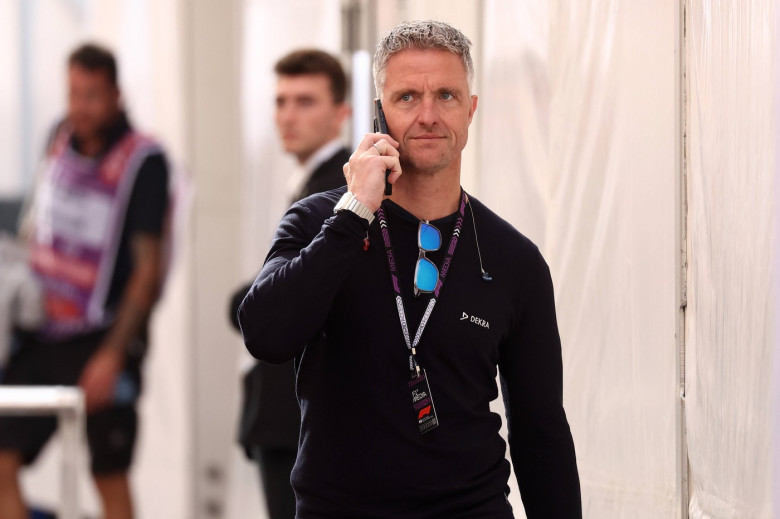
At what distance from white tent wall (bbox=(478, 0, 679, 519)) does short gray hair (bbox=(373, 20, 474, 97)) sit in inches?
20.9

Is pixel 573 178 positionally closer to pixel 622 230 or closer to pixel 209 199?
pixel 622 230

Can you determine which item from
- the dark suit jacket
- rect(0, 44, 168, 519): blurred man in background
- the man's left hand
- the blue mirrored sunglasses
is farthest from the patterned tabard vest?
the blue mirrored sunglasses

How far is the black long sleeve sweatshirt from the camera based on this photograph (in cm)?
166

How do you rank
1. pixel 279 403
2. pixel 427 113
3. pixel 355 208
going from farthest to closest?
pixel 279 403 < pixel 427 113 < pixel 355 208

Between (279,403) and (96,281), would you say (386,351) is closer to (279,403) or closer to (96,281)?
(279,403)

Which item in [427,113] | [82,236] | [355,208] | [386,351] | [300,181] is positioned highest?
[427,113]

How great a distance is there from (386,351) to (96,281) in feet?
12.2

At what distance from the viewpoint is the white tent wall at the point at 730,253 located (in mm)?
1675

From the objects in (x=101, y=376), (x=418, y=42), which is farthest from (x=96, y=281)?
(x=418, y=42)

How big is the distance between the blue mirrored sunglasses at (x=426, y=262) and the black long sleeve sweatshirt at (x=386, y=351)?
0.02 metres

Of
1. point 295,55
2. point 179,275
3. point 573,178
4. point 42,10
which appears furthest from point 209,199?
point 573,178

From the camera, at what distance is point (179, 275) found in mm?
5527

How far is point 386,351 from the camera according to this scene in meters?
1.74

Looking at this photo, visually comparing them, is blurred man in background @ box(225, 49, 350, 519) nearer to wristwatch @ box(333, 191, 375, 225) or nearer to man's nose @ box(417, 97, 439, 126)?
man's nose @ box(417, 97, 439, 126)
